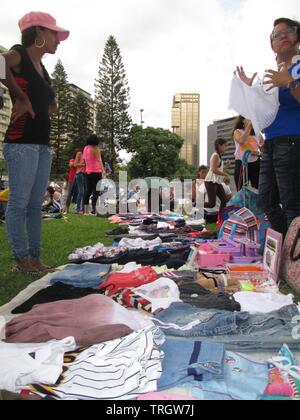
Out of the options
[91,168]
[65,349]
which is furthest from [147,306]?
[91,168]

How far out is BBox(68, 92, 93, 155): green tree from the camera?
144ft

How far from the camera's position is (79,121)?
44375 millimetres

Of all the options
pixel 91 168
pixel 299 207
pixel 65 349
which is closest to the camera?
pixel 65 349

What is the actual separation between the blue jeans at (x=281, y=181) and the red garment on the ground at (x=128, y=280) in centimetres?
120

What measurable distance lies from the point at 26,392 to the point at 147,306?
36.9 inches

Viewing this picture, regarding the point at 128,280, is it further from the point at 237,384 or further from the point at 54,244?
the point at 54,244

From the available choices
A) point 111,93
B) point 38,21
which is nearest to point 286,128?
point 38,21

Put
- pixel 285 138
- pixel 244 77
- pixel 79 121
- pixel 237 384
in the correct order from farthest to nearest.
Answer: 1. pixel 79 121
2. pixel 244 77
3. pixel 285 138
4. pixel 237 384

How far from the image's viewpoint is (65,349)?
156 centimetres

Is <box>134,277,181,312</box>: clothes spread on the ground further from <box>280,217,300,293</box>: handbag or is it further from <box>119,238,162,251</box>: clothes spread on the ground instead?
<box>119,238,162,251</box>: clothes spread on the ground

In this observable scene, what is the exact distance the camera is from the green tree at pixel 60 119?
4122cm

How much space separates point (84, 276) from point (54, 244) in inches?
76.5

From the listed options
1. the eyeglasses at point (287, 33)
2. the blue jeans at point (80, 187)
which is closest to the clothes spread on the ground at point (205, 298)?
the eyeglasses at point (287, 33)
